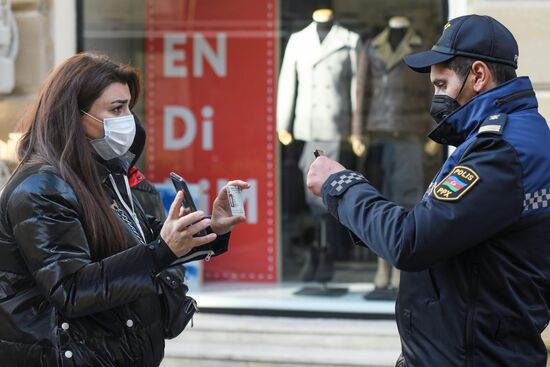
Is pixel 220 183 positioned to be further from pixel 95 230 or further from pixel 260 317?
pixel 95 230

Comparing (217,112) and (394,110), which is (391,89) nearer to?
(394,110)

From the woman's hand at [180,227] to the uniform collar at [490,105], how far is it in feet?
2.32

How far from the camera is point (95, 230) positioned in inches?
102

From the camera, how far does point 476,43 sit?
231 cm

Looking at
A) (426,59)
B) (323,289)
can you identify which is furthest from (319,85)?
(426,59)

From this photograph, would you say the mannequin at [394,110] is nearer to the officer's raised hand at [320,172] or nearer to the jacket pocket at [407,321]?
the jacket pocket at [407,321]

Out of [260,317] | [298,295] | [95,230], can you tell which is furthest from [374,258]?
[95,230]

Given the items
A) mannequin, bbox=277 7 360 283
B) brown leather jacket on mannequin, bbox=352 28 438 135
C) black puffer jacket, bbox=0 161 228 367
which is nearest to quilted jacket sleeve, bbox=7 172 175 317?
black puffer jacket, bbox=0 161 228 367

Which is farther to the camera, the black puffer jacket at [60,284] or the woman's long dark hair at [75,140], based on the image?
the woman's long dark hair at [75,140]

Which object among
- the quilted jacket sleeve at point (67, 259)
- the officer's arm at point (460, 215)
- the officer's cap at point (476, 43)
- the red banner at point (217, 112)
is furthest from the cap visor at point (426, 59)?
the red banner at point (217, 112)

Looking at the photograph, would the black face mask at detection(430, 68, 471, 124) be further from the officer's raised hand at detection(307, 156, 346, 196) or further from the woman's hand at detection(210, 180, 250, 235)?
the woman's hand at detection(210, 180, 250, 235)

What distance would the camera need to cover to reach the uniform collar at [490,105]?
7.49 ft

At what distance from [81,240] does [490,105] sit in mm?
1182

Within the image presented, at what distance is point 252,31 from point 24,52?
5.68 feet
